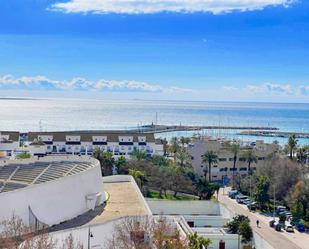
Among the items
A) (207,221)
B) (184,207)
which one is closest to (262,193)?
(184,207)

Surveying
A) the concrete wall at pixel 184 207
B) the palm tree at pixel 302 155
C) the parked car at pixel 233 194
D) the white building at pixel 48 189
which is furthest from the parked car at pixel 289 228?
the palm tree at pixel 302 155

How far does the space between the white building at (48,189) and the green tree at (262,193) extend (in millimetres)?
19131

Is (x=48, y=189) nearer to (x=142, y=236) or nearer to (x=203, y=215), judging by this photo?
(x=142, y=236)

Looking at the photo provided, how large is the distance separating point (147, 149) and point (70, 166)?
41410 millimetres

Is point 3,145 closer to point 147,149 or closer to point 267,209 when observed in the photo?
point 147,149

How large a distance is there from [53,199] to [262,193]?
2557 cm

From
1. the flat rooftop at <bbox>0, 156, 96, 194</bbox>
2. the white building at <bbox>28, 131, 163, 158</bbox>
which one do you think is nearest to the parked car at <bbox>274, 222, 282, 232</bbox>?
the flat rooftop at <bbox>0, 156, 96, 194</bbox>

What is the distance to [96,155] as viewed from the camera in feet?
182

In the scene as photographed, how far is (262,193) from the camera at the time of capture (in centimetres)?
4772

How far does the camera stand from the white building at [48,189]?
25.6 meters

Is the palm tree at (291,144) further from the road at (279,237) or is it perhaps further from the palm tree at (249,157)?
the road at (279,237)

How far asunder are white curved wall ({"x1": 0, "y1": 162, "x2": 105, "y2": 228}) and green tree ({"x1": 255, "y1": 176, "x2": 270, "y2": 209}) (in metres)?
21.0

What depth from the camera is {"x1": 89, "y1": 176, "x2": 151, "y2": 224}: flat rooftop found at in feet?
92.7

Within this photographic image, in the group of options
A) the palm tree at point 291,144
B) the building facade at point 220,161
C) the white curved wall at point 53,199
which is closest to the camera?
the white curved wall at point 53,199
